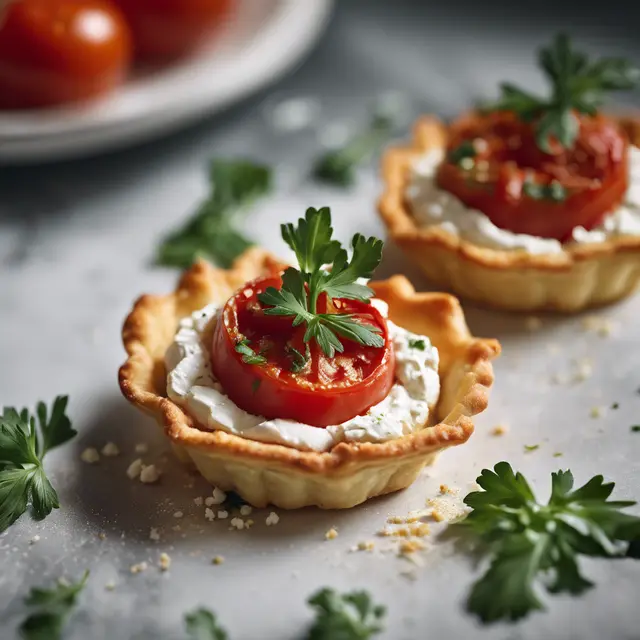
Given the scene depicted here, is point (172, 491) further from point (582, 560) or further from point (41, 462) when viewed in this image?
point (582, 560)

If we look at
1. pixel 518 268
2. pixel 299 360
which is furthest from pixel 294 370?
pixel 518 268

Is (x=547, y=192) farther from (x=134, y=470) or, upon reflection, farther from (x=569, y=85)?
(x=134, y=470)

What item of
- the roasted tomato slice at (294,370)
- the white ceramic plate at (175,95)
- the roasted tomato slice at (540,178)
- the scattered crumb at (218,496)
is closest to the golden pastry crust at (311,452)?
the scattered crumb at (218,496)

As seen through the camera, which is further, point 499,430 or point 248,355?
point 499,430

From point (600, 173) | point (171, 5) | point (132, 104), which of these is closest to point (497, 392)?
point (600, 173)

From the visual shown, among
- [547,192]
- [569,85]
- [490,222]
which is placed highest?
[569,85]

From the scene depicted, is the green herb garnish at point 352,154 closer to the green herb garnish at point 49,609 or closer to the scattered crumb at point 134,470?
the scattered crumb at point 134,470
